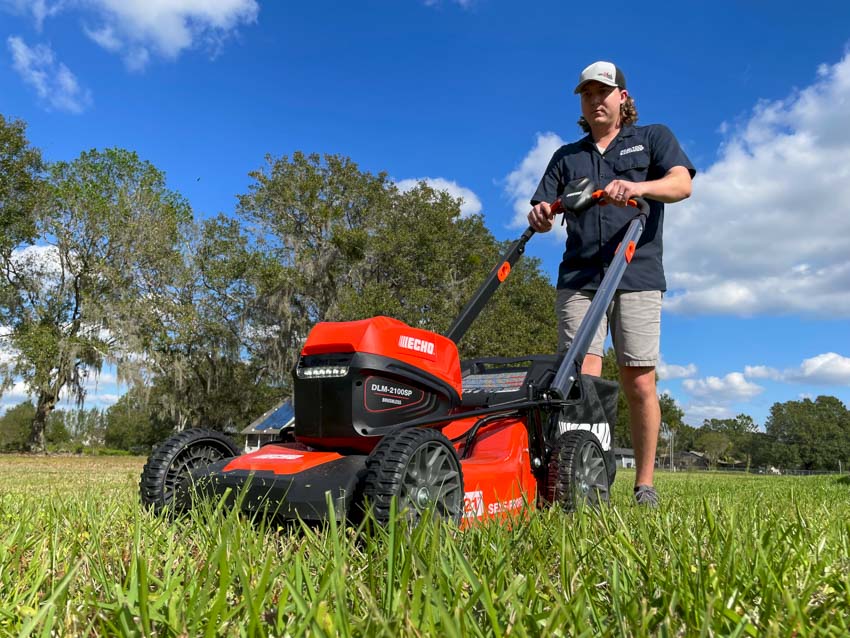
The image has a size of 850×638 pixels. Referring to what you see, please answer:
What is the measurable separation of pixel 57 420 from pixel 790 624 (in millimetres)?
101433

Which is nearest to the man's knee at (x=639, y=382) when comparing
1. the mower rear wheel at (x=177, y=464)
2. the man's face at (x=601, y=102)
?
the man's face at (x=601, y=102)

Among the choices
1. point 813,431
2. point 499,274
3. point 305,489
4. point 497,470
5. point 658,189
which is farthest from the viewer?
point 813,431

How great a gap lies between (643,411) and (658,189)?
1278mm

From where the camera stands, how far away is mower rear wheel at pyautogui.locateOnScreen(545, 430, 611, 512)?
122 inches

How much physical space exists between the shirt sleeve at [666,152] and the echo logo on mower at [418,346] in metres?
1.94

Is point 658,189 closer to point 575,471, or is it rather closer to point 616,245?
point 616,245

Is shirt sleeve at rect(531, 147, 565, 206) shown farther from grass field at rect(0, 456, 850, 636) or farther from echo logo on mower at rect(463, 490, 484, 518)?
grass field at rect(0, 456, 850, 636)

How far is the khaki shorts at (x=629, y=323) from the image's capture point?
13.3 ft

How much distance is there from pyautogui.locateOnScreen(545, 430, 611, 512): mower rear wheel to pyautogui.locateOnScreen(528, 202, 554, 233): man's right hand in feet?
4.43

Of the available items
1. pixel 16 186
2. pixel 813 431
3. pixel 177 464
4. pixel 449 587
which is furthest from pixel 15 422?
pixel 813 431

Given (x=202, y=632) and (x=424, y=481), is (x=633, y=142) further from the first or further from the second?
(x=202, y=632)

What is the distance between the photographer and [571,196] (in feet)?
12.8

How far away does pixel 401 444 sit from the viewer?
233 centimetres

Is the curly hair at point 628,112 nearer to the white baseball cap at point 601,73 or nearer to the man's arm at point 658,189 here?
the white baseball cap at point 601,73
